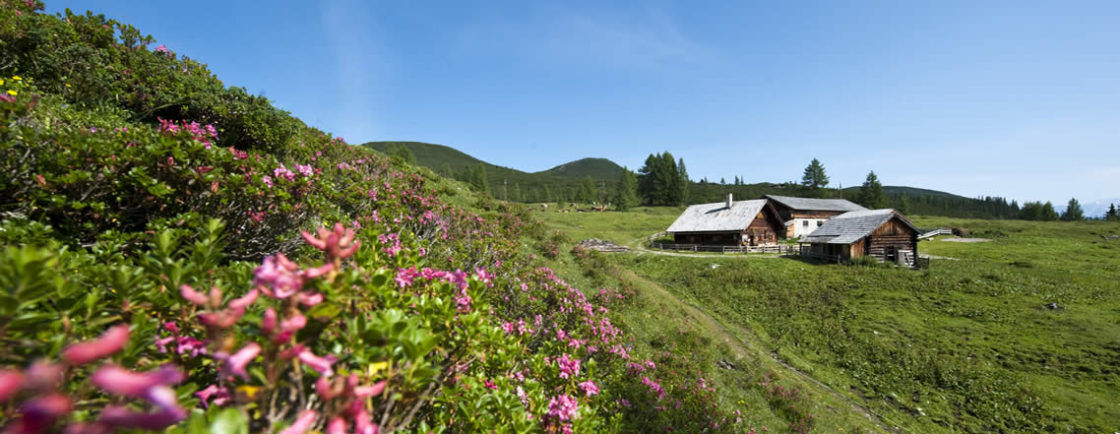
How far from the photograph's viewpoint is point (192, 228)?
349 cm

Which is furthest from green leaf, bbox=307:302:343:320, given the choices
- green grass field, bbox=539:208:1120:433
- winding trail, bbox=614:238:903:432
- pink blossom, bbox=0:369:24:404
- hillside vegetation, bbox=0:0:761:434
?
winding trail, bbox=614:238:903:432

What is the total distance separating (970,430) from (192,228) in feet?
57.6

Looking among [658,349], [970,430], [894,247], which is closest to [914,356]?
[970,430]

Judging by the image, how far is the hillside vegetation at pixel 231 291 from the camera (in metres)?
1.24

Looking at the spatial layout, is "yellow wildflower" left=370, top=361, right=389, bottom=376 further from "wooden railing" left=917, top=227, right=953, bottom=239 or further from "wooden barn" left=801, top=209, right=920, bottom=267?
"wooden railing" left=917, top=227, right=953, bottom=239

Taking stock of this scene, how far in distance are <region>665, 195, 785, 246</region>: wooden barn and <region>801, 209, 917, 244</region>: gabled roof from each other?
5305mm

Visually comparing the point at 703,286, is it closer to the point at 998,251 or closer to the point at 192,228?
the point at 192,228

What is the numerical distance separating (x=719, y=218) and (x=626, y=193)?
39173mm

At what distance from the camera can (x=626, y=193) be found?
77438 mm

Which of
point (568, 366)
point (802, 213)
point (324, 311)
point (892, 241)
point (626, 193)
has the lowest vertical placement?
point (568, 366)

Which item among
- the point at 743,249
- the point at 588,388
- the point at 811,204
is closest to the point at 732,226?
the point at 743,249

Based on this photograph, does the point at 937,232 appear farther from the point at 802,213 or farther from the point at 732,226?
the point at 732,226

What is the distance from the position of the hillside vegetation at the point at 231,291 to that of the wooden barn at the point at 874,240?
27.0 meters

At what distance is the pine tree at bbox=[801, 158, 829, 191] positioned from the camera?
78.7 m
